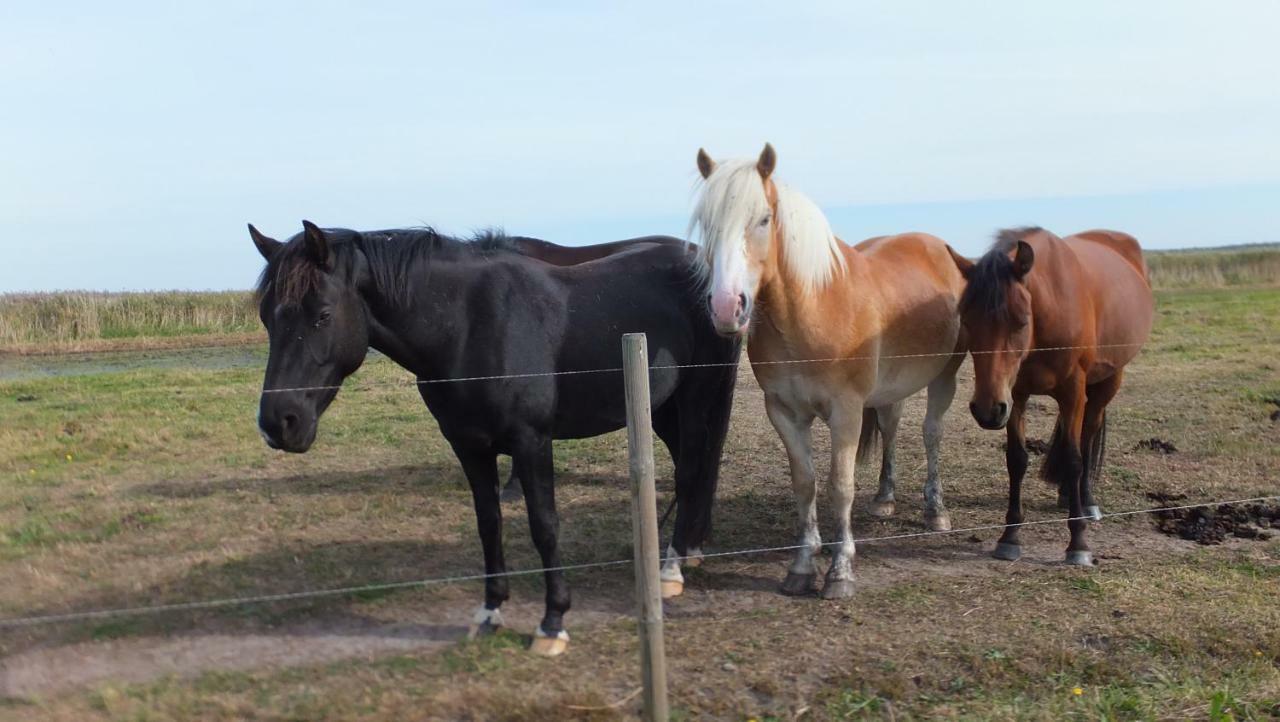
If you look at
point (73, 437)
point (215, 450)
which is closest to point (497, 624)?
point (215, 450)

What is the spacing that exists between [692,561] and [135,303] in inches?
702

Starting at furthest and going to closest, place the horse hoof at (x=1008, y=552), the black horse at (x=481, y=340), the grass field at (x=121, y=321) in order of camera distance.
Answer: the grass field at (x=121, y=321) → the horse hoof at (x=1008, y=552) → the black horse at (x=481, y=340)

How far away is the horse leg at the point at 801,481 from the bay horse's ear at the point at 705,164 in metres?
1.19

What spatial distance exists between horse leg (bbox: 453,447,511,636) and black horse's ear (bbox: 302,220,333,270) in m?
1.01

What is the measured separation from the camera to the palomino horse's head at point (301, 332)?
3.79m

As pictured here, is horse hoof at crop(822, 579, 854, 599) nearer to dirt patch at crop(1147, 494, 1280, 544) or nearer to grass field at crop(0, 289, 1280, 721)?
grass field at crop(0, 289, 1280, 721)

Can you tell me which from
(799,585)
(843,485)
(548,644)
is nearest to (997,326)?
(843,485)

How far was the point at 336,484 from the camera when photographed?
283 inches

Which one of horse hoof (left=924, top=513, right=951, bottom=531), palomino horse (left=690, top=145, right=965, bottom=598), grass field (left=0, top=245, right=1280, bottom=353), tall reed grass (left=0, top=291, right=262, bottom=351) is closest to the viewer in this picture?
palomino horse (left=690, top=145, right=965, bottom=598)

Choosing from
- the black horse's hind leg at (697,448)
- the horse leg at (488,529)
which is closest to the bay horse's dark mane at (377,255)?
the horse leg at (488,529)

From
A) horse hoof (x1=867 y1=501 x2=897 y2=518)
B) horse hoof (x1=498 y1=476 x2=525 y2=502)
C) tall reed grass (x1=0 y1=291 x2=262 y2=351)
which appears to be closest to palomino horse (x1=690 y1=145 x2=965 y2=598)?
horse hoof (x1=867 y1=501 x2=897 y2=518)

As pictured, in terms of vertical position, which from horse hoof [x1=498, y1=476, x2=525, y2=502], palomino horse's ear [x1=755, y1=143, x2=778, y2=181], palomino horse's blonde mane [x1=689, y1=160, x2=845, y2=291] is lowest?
horse hoof [x1=498, y1=476, x2=525, y2=502]

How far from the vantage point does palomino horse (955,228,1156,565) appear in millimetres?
4992

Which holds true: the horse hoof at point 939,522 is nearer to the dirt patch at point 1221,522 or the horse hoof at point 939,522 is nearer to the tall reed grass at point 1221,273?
the dirt patch at point 1221,522
